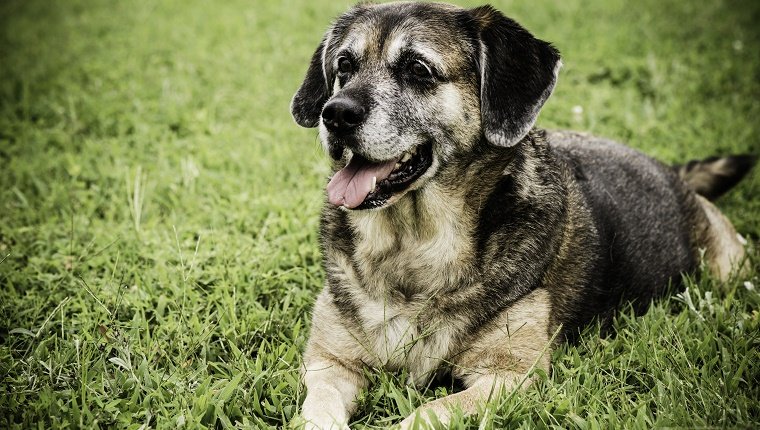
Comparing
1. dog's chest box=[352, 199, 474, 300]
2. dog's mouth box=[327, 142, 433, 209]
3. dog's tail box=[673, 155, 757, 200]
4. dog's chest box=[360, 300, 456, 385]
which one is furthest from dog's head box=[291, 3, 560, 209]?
dog's tail box=[673, 155, 757, 200]

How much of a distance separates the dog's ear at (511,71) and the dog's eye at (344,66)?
2.27 ft

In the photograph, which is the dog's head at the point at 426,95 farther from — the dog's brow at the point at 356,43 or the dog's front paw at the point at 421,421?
the dog's front paw at the point at 421,421

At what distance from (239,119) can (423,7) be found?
159 inches

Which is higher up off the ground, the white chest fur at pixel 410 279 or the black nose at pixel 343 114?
the black nose at pixel 343 114

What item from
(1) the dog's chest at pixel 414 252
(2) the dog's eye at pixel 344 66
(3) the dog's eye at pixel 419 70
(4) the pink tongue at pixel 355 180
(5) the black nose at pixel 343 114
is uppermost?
(3) the dog's eye at pixel 419 70

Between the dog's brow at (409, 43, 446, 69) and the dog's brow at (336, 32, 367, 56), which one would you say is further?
the dog's brow at (336, 32, 367, 56)

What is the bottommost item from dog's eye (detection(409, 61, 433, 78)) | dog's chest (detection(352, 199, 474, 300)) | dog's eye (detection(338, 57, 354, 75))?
dog's chest (detection(352, 199, 474, 300))

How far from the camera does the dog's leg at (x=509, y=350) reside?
3.22 metres

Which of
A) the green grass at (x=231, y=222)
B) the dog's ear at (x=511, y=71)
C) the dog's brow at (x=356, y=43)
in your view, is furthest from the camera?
the dog's brow at (x=356, y=43)

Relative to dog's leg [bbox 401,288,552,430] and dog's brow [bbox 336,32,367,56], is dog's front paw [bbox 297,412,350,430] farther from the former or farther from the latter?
dog's brow [bbox 336,32,367,56]

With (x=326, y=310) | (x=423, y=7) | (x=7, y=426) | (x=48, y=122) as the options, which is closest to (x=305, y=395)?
(x=326, y=310)

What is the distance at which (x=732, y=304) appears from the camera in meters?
3.94

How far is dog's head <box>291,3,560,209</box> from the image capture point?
3326mm

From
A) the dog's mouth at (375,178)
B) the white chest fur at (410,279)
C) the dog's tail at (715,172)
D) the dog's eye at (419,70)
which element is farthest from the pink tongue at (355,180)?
the dog's tail at (715,172)
